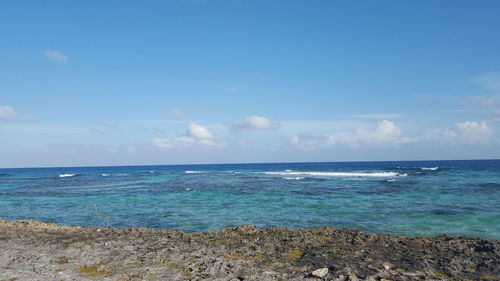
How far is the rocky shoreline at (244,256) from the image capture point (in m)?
6.89

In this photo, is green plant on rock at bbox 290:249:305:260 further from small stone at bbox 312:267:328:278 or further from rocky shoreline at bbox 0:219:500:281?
small stone at bbox 312:267:328:278

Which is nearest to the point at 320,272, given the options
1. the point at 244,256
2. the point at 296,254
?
the point at 296,254

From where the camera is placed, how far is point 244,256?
8258mm

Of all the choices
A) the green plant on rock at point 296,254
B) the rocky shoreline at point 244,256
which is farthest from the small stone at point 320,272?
the green plant on rock at point 296,254

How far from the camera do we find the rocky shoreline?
271 inches

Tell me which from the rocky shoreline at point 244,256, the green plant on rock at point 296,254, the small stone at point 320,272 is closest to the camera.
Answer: the small stone at point 320,272

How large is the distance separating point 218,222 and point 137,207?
8.45m

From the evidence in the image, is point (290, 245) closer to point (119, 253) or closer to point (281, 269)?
point (281, 269)

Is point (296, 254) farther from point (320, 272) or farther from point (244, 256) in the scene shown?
point (320, 272)

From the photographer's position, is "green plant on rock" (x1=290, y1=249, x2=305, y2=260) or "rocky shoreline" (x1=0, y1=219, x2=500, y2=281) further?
"green plant on rock" (x1=290, y1=249, x2=305, y2=260)

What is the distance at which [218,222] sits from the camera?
54.0 ft

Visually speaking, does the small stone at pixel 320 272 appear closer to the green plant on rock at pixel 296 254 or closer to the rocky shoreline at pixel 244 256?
the rocky shoreline at pixel 244 256

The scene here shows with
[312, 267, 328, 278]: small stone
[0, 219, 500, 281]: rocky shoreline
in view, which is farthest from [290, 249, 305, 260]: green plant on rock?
[312, 267, 328, 278]: small stone

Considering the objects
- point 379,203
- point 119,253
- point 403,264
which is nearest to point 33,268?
point 119,253
